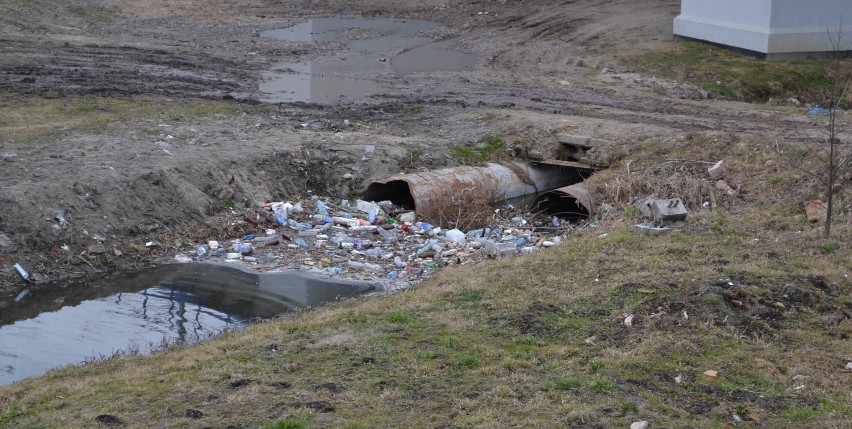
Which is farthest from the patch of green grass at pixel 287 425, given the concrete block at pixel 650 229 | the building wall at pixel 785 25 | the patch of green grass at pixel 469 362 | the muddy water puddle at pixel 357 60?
the building wall at pixel 785 25

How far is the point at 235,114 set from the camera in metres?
16.2

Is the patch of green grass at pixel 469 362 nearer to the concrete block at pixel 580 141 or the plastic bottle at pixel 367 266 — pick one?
the plastic bottle at pixel 367 266

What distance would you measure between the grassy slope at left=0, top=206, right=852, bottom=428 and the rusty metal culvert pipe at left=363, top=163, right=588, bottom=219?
3625mm

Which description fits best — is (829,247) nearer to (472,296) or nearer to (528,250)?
(528,250)

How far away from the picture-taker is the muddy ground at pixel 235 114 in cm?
1194

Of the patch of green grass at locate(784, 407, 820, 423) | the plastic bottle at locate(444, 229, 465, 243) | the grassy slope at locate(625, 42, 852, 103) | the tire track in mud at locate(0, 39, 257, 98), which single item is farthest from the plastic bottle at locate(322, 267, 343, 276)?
the grassy slope at locate(625, 42, 852, 103)

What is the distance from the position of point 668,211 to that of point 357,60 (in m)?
11.8

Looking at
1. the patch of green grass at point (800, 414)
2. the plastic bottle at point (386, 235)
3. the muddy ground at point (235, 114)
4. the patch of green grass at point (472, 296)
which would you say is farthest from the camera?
the plastic bottle at point (386, 235)

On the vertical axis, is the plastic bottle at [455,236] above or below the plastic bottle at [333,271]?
below

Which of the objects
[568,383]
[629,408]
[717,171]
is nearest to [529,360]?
[568,383]

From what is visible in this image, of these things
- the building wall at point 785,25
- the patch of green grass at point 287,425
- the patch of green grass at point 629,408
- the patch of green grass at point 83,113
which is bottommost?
the patch of green grass at point 629,408

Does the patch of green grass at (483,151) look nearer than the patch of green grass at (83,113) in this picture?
No

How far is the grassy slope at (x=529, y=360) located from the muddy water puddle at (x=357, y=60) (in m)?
9.48

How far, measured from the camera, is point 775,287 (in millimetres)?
9109
